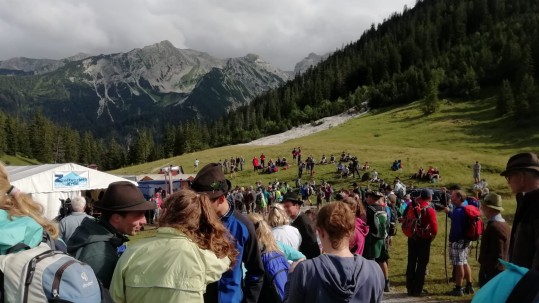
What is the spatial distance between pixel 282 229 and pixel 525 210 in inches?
113

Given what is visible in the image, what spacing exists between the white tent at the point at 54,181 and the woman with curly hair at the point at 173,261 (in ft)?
59.3

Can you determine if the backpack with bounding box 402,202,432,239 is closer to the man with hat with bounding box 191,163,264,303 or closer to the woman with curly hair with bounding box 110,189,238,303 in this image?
the man with hat with bounding box 191,163,264,303

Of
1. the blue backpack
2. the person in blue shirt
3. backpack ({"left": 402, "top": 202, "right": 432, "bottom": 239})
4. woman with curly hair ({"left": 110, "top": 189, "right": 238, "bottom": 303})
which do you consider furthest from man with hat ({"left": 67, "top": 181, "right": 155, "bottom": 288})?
the person in blue shirt

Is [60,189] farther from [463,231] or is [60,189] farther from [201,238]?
[201,238]

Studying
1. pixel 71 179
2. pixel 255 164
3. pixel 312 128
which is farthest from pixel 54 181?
pixel 312 128

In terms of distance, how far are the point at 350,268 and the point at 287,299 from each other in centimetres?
60

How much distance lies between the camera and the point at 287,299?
3508mm

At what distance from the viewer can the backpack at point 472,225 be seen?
8.20 metres

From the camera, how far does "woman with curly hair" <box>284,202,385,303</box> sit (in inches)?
130

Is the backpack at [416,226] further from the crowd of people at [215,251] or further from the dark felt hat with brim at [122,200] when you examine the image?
the dark felt hat with brim at [122,200]

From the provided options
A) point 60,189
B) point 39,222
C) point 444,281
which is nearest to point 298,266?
point 39,222

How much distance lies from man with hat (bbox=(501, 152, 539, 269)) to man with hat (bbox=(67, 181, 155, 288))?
10.5ft

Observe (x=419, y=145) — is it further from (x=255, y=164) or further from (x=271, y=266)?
(x=271, y=266)

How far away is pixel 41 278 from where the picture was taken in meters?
2.20
